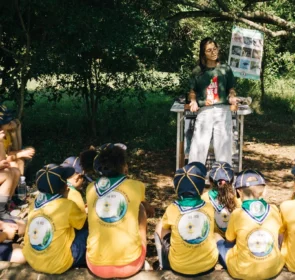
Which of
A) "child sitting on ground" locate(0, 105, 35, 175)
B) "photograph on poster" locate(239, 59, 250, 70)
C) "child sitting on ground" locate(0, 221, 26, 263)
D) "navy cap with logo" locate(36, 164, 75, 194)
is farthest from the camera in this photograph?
"photograph on poster" locate(239, 59, 250, 70)

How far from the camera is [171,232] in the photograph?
3477 mm

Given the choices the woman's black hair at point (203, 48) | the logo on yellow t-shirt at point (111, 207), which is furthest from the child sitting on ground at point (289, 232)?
the woman's black hair at point (203, 48)

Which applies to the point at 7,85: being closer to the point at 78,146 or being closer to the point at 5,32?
the point at 5,32

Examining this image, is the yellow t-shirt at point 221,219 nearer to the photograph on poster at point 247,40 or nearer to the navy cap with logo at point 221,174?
the navy cap with logo at point 221,174

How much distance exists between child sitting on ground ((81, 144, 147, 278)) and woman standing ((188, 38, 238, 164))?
2.23 m

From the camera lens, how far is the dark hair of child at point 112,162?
345 cm

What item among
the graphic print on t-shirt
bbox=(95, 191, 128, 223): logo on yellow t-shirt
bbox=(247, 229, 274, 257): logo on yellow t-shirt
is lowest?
bbox=(247, 229, 274, 257): logo on yellow t-shirt

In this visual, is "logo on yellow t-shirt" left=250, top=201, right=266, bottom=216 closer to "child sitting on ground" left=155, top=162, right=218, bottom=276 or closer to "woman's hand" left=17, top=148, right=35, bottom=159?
"child sitting on ground" left=155, top=162, right=218, bottom=276

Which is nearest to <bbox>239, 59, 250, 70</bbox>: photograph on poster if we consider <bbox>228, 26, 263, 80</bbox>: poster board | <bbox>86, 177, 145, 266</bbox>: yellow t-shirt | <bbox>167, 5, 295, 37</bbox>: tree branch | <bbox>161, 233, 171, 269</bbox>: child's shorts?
<bbox>228, 26, 263, 80</bbox>: poster board

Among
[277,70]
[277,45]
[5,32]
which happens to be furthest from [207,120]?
[277,70]

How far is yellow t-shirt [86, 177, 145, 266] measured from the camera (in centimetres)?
330

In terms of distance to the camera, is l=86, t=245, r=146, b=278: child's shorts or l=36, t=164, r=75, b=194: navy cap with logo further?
l=36, t=164, r=75, b=194: navy cap with logo

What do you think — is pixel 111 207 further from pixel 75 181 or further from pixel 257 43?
pixel 257 43

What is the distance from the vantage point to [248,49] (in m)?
7.53
